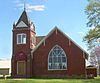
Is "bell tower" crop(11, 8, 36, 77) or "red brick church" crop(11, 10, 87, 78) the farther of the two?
"bell tower" crop(11, 8, 36, 77)

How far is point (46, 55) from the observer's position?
5278cm

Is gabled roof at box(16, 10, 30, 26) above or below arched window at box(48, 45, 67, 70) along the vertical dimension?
above

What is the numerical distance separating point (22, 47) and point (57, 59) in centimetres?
601

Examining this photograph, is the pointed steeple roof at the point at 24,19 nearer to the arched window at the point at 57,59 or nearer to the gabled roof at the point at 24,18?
the gabled roof at the point at 24,18

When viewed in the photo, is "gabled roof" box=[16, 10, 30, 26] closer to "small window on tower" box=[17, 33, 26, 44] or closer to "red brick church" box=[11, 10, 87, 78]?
"red brick church" box=[11, 10, 87, 78]

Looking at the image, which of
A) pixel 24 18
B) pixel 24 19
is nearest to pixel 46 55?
pixel 24 19

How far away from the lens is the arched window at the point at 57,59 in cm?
5212

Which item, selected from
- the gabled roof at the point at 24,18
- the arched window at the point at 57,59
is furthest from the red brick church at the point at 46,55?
the gabled roof at the point at 24,18

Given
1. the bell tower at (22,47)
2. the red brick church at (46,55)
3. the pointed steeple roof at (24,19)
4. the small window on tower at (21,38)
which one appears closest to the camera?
the red brick church at (46,55)

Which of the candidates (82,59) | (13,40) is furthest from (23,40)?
(82,59)

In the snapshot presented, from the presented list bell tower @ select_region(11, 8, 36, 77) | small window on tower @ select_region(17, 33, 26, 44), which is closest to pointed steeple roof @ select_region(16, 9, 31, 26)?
bell tower @ select_region(11, 8, 36, 77)

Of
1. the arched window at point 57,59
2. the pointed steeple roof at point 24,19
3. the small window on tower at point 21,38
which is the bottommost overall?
the arched window at point 57,59

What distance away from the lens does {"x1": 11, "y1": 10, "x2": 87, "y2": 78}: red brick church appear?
170ft

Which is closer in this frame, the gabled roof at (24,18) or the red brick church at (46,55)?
the red brick church at (46,55)
